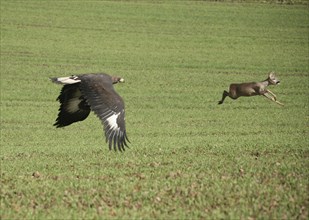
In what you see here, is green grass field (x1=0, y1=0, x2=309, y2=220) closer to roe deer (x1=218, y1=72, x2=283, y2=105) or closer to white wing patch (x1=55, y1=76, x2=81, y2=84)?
roe deer (x1=218, y1=72, x2=283, y2=105)

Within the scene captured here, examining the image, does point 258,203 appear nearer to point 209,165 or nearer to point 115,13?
point 209,165

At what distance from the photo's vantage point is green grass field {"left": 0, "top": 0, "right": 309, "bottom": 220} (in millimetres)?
10352

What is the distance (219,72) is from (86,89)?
2127cm

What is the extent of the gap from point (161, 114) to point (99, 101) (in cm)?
1260

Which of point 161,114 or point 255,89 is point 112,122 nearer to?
point 255,89

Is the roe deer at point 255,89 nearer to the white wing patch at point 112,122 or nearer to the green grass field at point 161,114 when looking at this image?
the green grass field at point 161,114

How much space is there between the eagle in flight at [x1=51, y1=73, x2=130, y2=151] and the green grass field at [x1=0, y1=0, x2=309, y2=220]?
→ 67 cm

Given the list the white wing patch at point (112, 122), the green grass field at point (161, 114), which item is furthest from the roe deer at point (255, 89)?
the white wing patch at point (112, 122)

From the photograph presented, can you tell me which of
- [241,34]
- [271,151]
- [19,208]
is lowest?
[241,34]

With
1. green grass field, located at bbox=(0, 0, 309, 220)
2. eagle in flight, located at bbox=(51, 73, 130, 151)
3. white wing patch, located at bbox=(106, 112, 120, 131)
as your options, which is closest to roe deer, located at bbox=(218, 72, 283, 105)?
green grass field, located at bbox=(0, 0, 309, 220)

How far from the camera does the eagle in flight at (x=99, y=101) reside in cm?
1276

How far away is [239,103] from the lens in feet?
92.5

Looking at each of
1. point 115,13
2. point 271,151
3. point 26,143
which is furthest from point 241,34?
point 271,151

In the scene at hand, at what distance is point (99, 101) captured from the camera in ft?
42.9
